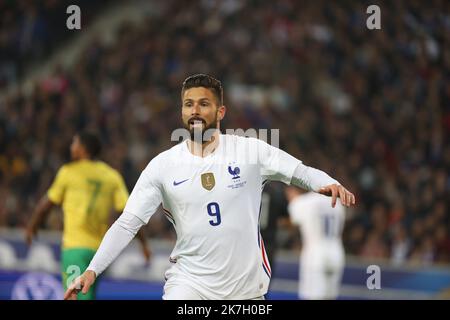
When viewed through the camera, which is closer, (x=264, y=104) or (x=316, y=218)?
(x=316, y=218)

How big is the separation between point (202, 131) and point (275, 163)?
449 mm

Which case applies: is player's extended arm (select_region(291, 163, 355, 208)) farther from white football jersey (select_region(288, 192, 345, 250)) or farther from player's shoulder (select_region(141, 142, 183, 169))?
white football jersey (select_region(288, 192, 345, 250))

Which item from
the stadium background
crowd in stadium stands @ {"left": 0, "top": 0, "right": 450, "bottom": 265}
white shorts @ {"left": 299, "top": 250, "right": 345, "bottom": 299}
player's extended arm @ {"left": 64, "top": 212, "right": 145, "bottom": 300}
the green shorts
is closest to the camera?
→ player's extended arm @ {"left": 64, "top": 212, "right": 145, "bottom": 300}

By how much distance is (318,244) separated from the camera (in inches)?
513

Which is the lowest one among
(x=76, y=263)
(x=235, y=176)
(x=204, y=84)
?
(x=76, y=263)

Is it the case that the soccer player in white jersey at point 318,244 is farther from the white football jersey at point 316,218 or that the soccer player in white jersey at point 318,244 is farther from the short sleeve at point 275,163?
the short sleeve at point 275,163

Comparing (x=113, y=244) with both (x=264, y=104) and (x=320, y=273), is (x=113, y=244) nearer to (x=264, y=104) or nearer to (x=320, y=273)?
(x=320, y=273)

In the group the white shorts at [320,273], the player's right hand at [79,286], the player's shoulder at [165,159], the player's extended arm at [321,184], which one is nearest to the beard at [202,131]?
the player's shoulder at [165,159]

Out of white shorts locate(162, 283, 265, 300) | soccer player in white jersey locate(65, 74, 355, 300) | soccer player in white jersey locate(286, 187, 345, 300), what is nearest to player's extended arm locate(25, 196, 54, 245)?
soccer player in white jersey locate(65, 74, 355, 300)

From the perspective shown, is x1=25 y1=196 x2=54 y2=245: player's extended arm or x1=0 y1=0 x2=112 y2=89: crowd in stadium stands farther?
x1=0 y1=0 x2=112 y2=89: crowd in stadium stands

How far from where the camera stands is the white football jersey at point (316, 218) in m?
12.7

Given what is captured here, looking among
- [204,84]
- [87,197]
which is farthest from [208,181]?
[87,197]

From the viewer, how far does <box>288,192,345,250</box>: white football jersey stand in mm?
12703

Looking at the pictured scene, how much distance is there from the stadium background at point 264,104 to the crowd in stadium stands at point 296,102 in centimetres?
2
